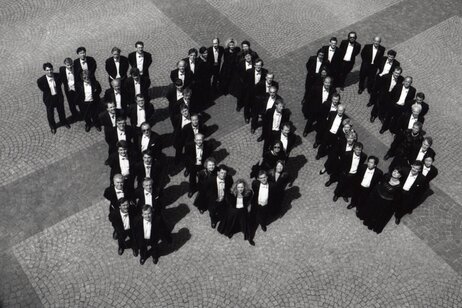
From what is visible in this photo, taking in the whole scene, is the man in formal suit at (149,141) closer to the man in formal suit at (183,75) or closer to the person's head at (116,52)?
the man in formal suit at (183,75)

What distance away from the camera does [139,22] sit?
→ 56.7ft

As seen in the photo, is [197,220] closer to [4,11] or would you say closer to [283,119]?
[283,119]

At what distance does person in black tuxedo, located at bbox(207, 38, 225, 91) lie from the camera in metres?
13.9

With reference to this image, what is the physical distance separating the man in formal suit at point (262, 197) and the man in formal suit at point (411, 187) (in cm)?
277

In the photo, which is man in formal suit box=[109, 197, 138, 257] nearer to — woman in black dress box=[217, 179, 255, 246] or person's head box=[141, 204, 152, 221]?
person's head box=[141, 204, 152, 221]

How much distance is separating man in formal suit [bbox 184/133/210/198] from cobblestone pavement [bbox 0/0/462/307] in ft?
2.24

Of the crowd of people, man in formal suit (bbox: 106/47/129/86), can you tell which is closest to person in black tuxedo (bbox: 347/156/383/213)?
the crowd of people

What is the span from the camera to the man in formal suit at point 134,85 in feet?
42.3

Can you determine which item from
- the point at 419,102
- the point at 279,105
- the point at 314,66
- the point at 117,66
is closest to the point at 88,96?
the point at 117,66

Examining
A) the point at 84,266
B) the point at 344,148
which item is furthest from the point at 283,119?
the point at 84,266

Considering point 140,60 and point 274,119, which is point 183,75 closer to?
point 140,60

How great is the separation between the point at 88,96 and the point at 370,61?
758cm

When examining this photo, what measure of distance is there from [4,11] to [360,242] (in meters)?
13.8

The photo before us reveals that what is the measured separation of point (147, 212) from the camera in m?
9.77
